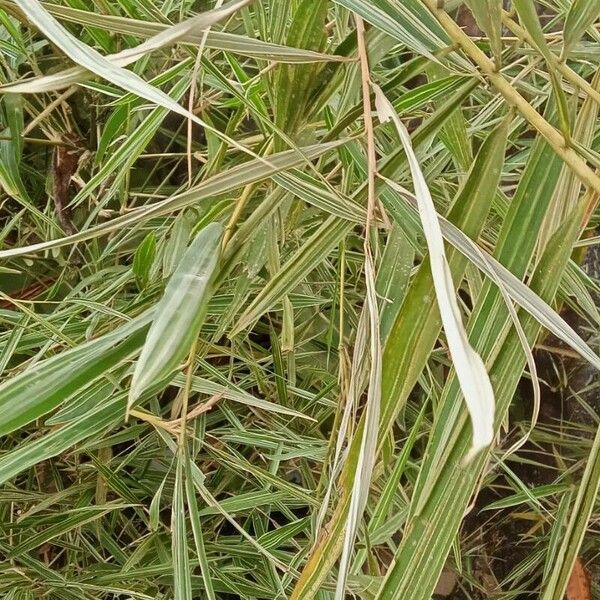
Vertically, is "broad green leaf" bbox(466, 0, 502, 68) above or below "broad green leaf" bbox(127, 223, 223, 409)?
above

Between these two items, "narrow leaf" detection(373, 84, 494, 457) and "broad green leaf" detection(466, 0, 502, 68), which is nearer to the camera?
"narrow leaf" detection(373, 84, 494, 457)

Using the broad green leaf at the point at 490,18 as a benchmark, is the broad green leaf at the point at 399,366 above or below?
below

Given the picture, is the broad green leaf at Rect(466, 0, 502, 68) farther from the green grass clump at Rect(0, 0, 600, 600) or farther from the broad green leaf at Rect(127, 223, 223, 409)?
the broad green leaf at Rect(127, 223, 223, 409)

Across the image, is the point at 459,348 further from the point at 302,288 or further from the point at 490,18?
the point at 302,288

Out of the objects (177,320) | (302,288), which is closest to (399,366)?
(177,320)

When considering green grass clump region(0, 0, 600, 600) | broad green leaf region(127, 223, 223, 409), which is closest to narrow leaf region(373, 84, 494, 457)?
green grass clump region(0, 0, 600, 600)

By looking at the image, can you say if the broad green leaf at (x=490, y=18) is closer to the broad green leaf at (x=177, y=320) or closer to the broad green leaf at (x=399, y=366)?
the broad green leaf at (x=399, y=366)

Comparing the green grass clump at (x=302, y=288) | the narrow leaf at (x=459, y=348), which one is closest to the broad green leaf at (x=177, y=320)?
the green grass clump at (x=302, y=288)

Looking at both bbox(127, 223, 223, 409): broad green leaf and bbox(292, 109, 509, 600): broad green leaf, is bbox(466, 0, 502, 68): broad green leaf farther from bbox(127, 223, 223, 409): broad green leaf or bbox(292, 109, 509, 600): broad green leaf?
bbox(127, 223, 223, 409): broad green leaf
